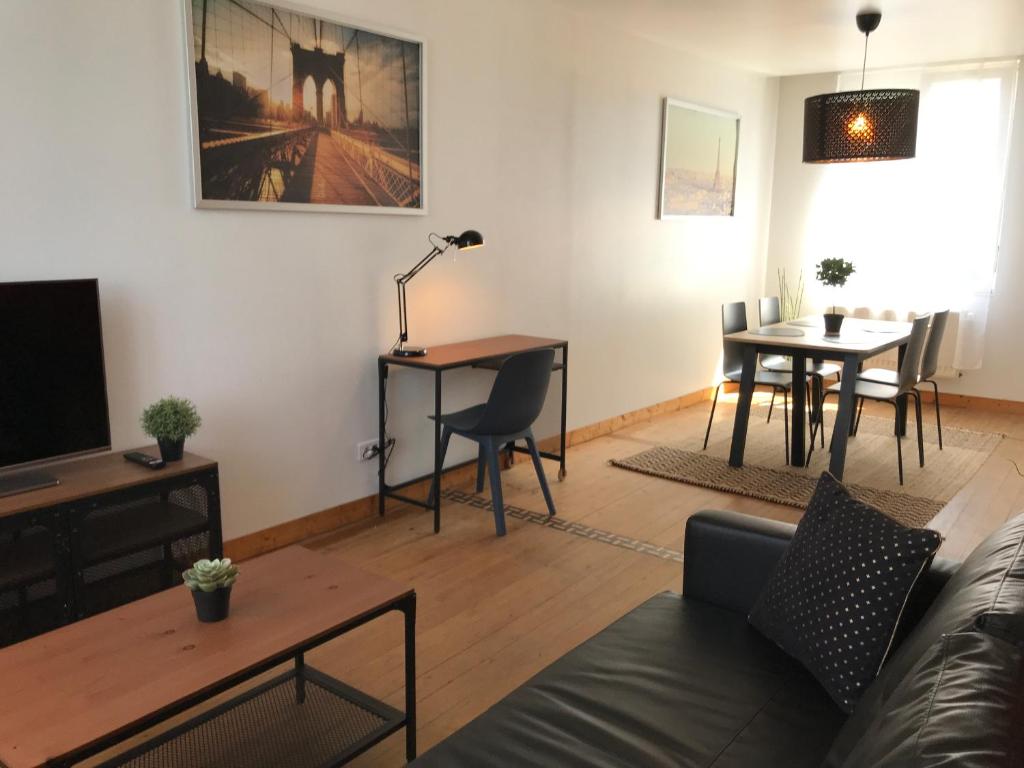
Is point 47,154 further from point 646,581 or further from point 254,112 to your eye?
point 646,581

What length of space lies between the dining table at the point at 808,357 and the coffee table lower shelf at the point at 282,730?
9.66 feet

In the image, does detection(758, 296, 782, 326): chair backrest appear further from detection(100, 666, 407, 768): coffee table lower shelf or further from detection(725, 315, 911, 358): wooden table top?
detection(100, 666, 407, 768): coffee table lower shelf

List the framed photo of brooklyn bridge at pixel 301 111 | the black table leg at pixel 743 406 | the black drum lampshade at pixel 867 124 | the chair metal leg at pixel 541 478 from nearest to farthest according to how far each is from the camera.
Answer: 1. the framed photo of brooklyn bridge at pixel 301 111
2. the chair metal leg at pixel 541 478
3. the black drum lampshade at pixel 867 124
4. the black table leg at pixel 743 406

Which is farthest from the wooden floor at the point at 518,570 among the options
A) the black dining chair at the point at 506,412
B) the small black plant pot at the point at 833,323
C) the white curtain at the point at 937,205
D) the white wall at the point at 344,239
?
the white curtain at the point at 937,205

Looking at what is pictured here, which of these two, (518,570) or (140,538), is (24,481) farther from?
(518,570)

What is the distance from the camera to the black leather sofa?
4.48 feet

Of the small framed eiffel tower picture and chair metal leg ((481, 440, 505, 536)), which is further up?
the small framed eiffel tower picture

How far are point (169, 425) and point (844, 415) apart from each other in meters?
3.19

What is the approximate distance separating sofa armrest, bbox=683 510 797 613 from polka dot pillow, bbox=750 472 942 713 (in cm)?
14

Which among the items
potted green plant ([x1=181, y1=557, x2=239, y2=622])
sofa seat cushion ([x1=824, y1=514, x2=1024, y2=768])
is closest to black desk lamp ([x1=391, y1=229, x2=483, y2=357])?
potted green plant ([x1=181, y1=557, x2=239, y2=622])

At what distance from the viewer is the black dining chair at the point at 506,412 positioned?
345cm

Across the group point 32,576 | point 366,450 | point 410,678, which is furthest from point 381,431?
point 410,678

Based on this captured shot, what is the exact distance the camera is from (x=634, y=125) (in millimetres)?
5137

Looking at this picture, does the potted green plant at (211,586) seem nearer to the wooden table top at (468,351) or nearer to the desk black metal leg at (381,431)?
the wooden table top at (468,351)
